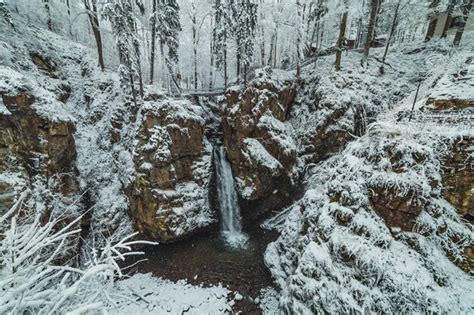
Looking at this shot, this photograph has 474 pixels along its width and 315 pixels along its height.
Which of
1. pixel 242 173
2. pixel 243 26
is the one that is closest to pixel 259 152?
pixel 242 173

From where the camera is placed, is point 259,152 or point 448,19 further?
point 448,19

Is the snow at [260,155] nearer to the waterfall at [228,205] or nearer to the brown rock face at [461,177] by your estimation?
the waterfall at [228,205]

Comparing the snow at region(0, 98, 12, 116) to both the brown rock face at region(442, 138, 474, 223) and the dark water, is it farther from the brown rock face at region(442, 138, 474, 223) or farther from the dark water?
the brown rock face at region(442, 138, 474, 223)

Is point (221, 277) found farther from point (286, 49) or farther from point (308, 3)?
point (308, 3)

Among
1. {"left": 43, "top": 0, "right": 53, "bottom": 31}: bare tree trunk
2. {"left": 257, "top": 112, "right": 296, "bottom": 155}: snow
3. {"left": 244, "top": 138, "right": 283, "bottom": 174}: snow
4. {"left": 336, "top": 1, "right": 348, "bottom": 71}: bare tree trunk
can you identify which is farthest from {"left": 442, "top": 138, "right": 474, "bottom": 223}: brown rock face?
{"left": 43, "top": 0, "right": 53, "bottom": 31}: bare tree trunk

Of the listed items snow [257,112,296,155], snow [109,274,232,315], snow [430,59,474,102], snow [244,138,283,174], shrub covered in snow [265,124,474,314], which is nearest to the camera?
shrub covered in snow [265,124,474,314]

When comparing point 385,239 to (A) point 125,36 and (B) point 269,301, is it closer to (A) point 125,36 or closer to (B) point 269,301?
(B) point 269,301

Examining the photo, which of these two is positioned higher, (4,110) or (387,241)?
(4,110)
